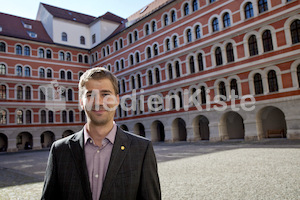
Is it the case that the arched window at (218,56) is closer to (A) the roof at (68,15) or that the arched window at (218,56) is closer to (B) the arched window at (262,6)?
(B) the arched window at (262,6)

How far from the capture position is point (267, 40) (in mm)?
19281

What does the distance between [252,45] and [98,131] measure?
20636 millimetres

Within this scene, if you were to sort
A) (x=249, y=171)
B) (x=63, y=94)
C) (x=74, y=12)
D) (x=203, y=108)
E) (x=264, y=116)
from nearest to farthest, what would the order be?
(x=249, y=171) → (x=264, y=116) → (x=203, y=108) → (x=63, y=94) → (x=74, y=12)

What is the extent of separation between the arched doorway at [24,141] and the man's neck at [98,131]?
34347mm

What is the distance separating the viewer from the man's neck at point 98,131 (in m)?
2.02

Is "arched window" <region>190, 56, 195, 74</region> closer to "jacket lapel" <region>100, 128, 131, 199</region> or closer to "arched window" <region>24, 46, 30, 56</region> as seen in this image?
"arched window" <region>24, 46, 30, 56</region>

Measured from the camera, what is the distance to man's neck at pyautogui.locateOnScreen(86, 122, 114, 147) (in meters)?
2.02

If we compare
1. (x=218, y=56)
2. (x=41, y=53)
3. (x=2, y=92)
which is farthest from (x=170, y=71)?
(x=2, y=92)

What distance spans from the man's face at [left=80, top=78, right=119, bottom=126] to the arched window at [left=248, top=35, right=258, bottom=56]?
20159 millimetres

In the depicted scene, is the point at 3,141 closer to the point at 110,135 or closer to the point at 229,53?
the point at 229,53

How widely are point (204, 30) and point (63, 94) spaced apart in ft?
71.9

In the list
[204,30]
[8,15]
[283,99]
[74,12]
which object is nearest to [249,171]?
[283,99]

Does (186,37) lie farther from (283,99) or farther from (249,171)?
(249,171)

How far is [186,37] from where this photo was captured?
25.0m
